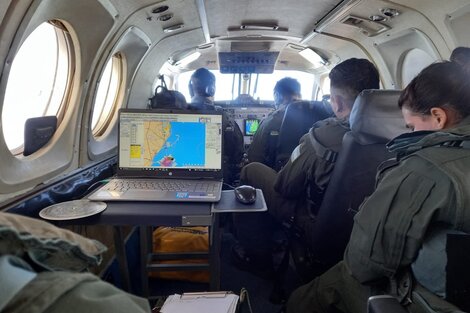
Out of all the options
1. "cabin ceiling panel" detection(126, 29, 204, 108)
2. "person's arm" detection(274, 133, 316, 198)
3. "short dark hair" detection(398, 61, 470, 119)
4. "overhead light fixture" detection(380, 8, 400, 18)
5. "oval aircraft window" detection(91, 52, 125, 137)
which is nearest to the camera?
"short dark hair" detection(398, 61, 470, 119)

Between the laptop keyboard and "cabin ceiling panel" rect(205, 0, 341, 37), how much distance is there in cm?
204

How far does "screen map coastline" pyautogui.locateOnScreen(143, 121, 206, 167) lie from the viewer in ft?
6.65

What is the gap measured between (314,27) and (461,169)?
11.7 ft

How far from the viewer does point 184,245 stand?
2691mm

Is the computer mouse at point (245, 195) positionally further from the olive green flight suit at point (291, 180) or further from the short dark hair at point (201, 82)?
the short dark hair at point (201, 82)

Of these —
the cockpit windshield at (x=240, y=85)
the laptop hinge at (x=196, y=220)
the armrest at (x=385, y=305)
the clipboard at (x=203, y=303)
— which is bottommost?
the clipboard at (x=203, y=303)

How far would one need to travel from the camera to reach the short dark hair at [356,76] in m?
2.23

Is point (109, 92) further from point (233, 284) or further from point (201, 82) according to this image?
point (233, 284)

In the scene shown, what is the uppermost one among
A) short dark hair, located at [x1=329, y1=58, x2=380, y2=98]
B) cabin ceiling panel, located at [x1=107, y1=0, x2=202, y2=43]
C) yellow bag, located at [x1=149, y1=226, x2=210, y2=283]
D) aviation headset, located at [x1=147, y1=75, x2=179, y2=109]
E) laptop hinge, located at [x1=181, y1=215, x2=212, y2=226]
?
cabin ceiling panel, located at [x1=107, y1=0, x2=202, y2=43]

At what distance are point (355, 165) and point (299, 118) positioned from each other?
169 cm

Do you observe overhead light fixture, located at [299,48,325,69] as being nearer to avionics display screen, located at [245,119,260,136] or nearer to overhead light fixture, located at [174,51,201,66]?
avionics display screen, located at [245,119,260,136]

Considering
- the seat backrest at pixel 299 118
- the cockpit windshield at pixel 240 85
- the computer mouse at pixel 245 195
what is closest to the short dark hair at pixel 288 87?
the seat backrest at pixel 299 118

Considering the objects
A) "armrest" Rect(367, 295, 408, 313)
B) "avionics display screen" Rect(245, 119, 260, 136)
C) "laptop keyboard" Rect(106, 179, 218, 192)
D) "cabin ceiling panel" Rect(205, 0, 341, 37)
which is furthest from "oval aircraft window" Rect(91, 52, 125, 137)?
"armrest" Rect(367, 295, 408, 313)

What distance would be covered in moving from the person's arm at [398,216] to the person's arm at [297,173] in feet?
3.15
